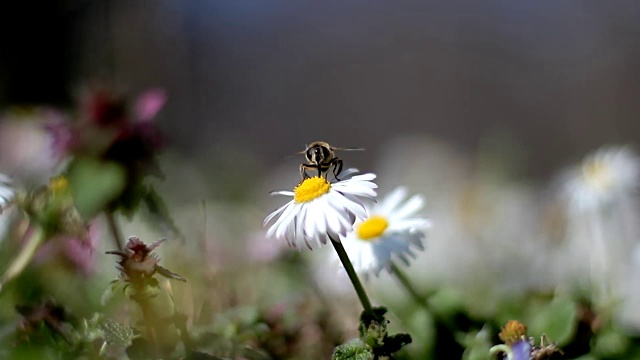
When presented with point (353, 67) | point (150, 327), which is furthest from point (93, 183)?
point (353, 67)

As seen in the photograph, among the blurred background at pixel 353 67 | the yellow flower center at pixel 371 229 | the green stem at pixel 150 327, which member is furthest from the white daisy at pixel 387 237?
the blurred background at pixel 353 67

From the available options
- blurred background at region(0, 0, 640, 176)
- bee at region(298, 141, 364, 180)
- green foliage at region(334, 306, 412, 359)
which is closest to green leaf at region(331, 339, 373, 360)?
green foliage at region(334, 306, 412, 359)

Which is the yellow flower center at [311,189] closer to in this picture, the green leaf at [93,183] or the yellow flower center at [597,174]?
the green leaf at [93,183]

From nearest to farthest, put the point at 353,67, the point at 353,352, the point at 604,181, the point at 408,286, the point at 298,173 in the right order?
the point at 353,352, the point at 408,286, the point at 604,181, the point at 298,173, the point at 353,67

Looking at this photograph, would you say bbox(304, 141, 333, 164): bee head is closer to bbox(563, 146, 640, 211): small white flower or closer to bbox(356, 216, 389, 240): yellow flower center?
bbox(356, 216, 389, 240): yellow flower center

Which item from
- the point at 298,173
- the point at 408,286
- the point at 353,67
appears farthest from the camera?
the point at 353,67

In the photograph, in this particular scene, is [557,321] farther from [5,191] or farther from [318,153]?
[5,191]

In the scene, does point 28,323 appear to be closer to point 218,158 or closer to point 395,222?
point 395,222
